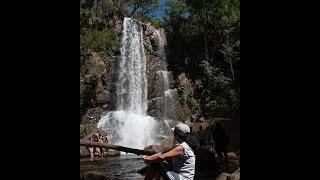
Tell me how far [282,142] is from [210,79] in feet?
97.1

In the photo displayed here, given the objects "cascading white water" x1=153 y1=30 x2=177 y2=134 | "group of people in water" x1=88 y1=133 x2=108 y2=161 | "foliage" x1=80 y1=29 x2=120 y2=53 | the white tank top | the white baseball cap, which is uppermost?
"foliage" x1=80 y1=29 x2=120 y2=53

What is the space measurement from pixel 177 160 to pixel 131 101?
24.6 m

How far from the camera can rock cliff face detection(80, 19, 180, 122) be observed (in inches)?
1092

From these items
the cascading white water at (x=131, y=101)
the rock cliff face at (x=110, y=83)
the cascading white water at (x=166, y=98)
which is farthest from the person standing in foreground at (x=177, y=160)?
the cascading white water at (x=166, y=98)

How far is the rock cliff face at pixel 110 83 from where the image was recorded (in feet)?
91.0

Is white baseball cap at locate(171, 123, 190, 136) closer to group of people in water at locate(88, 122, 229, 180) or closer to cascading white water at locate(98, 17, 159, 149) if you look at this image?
group of people in water at locate(88, 122, 229, 180)

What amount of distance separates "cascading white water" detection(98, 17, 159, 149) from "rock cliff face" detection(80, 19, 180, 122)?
0.51 metres

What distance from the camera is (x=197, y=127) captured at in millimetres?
25609

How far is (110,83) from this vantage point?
28859 millimetres

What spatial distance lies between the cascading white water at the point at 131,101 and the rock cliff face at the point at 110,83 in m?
0.51

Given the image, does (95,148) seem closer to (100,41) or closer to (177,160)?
(100,41)

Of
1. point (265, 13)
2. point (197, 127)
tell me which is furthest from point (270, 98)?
point (197, 127)

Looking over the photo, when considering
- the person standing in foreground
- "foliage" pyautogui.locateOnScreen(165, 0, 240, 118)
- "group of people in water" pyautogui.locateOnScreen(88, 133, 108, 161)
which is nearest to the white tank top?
A: the person standing in foreground
